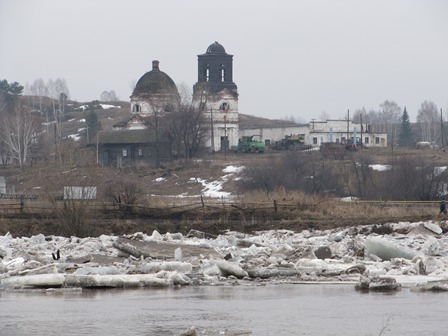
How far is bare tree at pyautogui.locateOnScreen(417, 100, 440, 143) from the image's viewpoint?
446 feet

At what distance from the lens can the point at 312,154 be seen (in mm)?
85688

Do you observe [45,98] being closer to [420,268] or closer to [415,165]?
[415,165]

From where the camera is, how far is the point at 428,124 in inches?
5472

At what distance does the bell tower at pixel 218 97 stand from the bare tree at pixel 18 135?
1491cm

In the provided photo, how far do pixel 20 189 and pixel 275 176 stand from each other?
18358 mm

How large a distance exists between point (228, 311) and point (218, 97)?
247ft

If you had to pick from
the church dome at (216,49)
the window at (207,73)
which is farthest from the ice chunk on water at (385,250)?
the church dome at (216,49)

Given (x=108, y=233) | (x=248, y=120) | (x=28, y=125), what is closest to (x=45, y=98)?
(x=248, y=120)

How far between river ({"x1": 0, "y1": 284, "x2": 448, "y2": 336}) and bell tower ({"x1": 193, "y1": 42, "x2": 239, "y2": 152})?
2678 inches

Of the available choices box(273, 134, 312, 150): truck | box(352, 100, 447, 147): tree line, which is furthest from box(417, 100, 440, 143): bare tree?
box(273, 134, 312, 150): truck

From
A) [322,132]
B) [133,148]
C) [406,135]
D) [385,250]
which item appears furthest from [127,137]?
[385,250]

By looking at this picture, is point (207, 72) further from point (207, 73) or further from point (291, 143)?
point (291, 143)

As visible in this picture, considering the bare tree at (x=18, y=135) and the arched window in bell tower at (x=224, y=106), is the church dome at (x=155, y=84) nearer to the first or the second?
the arched window in bell tower at (x=224, y=106)

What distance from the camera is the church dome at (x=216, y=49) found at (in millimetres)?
99856
